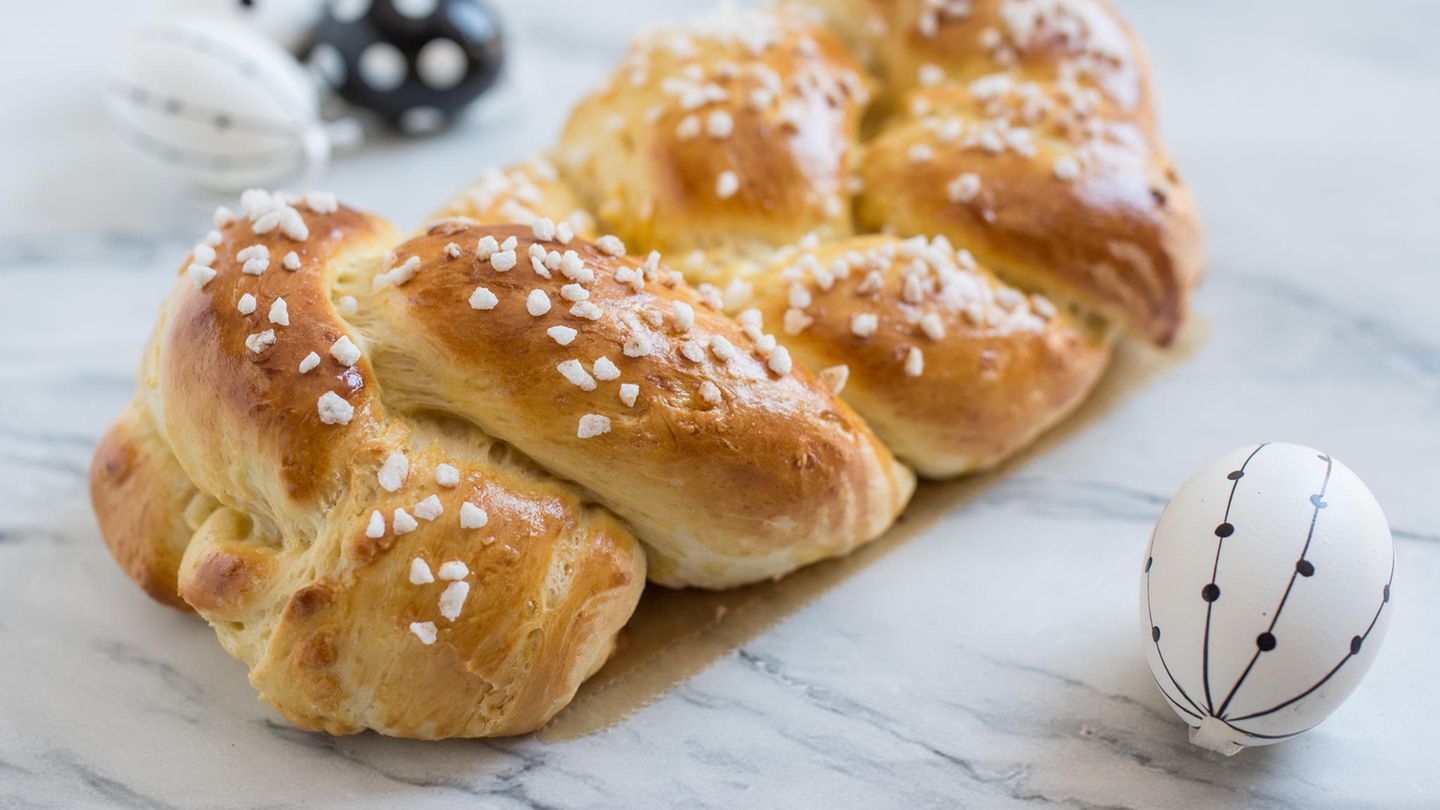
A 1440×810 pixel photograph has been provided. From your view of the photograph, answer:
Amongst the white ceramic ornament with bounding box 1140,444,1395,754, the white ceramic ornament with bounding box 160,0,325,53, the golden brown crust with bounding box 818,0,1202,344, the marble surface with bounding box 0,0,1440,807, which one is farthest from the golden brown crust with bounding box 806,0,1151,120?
the white ceramic ornament with bounding box 160,0,325,53

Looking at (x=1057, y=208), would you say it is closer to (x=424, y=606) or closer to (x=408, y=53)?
(x=424, y=606)

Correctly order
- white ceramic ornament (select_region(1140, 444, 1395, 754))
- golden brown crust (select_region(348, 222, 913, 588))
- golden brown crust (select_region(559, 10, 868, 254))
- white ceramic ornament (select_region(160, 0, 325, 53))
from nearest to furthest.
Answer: white ceramic ornament (select_region(1140, 444, 1395, 754)) < golden brown crust (select_region(348, 222, 913, 588)) < golden brown crust (select_region(559, 10, 868, 254)) < white ceramic ornament (select_region(160, 0, 325, 53))

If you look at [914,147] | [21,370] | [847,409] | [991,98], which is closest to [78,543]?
[21,370]

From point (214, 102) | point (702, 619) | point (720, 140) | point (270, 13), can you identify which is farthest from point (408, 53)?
point (702, 619)

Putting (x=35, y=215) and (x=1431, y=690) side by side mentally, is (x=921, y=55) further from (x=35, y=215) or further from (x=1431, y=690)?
(x=35, y=215)

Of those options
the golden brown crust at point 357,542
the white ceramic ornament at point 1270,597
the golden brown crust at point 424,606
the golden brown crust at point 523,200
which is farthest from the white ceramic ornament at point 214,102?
the white ceramic ornament at point 1270,597

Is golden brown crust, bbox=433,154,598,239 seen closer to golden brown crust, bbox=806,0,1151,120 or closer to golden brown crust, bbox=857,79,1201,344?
golden brown crust, bbox=857,79,1201,344
